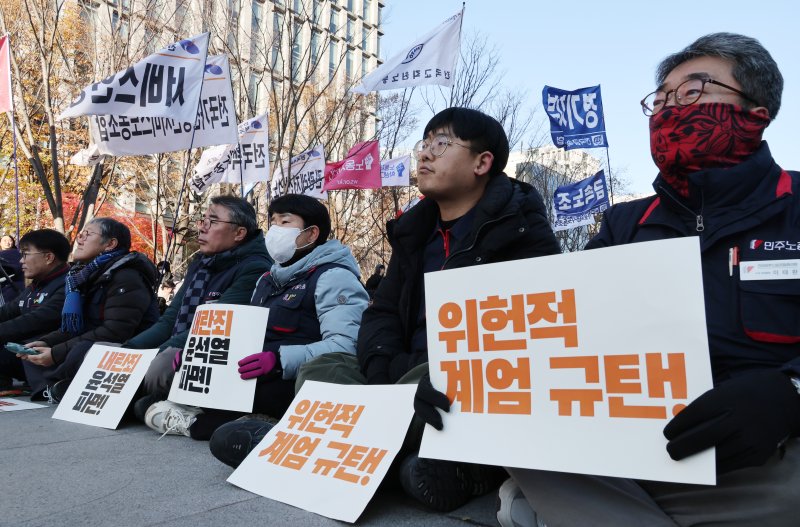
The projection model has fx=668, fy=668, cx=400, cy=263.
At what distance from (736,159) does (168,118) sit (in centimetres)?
559

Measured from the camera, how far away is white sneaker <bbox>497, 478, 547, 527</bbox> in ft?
5.97

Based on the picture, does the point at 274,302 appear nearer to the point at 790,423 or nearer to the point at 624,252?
the point at 624,252

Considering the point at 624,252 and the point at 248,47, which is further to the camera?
the point at 248,47

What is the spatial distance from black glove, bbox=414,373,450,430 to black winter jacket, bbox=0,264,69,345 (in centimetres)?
448

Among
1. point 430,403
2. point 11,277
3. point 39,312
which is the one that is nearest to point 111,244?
point 39,312

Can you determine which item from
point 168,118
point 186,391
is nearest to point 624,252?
point 186,391

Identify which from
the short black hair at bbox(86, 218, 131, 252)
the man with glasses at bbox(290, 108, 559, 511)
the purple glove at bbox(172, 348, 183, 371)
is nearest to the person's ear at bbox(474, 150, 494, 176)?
the man with glasses at bbox(290, 108, 559, 511)

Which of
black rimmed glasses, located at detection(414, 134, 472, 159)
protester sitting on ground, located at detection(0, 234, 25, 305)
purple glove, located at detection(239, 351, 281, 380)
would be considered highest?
black rimmed glasses, located at detection(414, 134, 472, 159)

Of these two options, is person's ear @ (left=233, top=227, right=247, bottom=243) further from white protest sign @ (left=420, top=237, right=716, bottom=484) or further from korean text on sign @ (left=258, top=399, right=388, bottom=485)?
white protest sign @ (left=420, top=237, right=716, bottom=484)

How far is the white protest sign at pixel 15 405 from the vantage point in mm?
4539

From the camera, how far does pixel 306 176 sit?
11.3 m

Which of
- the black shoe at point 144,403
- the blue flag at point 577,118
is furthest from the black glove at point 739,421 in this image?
the blue flag at point 577,118

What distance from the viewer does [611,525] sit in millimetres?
1581

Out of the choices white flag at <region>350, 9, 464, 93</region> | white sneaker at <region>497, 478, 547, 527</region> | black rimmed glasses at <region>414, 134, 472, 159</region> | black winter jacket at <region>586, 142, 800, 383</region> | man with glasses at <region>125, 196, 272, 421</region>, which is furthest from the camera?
white flag at <region>350, 9, 464, 93</region>
